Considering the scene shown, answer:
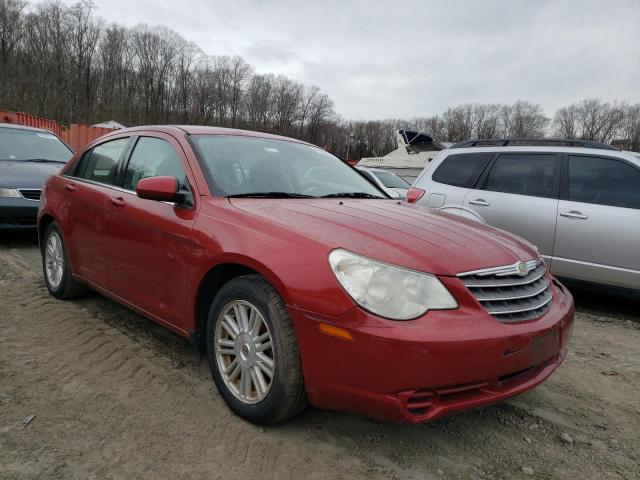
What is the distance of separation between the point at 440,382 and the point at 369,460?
1.91ft

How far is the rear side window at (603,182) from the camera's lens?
468 cm

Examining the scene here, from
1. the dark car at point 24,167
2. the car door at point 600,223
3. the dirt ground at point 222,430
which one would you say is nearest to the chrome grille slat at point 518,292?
the dirt ground at point 222,430

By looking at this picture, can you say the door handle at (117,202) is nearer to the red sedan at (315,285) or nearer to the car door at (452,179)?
the red sedan at (315,285)

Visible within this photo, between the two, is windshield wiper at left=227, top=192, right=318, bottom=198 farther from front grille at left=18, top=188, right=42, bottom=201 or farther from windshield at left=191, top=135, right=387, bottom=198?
front grille at left=18, top=188, right=42, bottom=201

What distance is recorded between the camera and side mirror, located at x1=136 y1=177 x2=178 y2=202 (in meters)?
2.71

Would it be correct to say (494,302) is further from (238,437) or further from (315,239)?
(238,437)

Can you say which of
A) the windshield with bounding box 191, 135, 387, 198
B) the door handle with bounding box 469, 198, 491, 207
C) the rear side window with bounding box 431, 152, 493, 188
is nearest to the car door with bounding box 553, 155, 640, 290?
the door handle with bounding box 469, 198, 491, 207

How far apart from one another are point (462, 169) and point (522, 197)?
2.92ft

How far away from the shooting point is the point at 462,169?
19.3ft

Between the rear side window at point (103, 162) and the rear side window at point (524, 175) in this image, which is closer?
the rear side window at point (103, 162)

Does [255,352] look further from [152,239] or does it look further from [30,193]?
[30,193]

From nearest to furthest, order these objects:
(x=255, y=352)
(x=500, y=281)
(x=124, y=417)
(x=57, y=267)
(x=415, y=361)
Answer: (x=415, y=361) < (x=500, y=281) < (x=255, y=352) < (x=124, y=417) < (x=57, y=267)

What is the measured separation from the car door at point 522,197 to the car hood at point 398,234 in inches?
93.2

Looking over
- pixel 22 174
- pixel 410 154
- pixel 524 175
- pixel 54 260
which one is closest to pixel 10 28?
pixel 410 154
